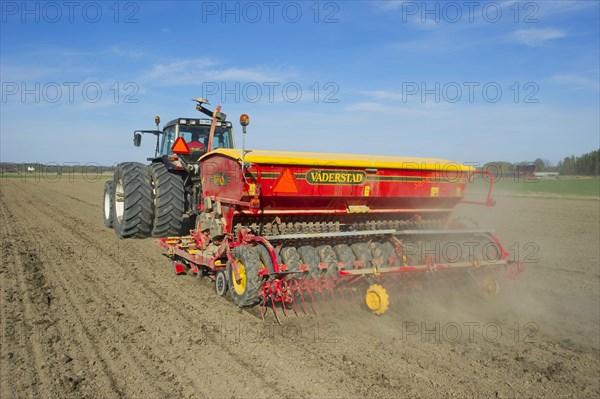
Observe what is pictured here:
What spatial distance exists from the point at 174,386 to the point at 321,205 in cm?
278

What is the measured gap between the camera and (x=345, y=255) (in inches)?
200

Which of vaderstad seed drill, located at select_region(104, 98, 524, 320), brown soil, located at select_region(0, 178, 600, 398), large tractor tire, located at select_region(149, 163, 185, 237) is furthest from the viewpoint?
large tractor tire, located at select_region(149, 163, 185, 237)

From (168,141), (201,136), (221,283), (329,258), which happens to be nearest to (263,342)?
(329,258)

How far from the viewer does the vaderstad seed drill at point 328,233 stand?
15.3 feet

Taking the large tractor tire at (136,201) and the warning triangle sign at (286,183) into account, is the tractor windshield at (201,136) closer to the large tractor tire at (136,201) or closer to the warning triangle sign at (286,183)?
the large tractor tire at (136,201)

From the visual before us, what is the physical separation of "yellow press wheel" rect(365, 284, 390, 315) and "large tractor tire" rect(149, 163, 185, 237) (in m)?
3.70

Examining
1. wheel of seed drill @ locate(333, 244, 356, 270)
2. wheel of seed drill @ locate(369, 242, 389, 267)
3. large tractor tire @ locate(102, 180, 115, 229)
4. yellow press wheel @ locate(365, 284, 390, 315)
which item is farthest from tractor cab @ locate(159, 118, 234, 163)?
yellow press wheel @ locate(365, 284, 390, 315)

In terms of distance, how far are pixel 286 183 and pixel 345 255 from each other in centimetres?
105

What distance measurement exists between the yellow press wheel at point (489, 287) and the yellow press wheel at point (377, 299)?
157 centimetres

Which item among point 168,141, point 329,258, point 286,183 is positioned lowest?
point 329,258

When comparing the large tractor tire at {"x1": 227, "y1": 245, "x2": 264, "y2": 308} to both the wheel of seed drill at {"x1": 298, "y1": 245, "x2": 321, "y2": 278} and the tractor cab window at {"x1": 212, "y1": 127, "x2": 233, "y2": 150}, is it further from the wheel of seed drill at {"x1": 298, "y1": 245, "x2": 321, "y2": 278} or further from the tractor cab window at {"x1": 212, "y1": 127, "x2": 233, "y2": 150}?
the tractor cab window at {"x1": 212, "y1": 127, "x2": 233, "y2": 150}

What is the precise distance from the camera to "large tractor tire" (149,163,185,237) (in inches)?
280

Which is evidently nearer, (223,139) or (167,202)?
(167,202)
